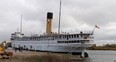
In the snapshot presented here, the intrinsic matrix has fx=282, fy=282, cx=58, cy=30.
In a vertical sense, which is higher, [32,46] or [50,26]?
[50,26]

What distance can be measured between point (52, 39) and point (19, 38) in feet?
107

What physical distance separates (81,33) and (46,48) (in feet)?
72.5

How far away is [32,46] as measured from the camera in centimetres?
11762

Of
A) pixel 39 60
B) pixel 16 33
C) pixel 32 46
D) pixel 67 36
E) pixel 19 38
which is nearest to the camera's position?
pixel 39 60

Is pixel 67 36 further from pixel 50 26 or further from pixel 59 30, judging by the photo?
pixel 50 26

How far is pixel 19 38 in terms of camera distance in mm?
130875

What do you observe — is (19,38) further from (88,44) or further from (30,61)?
(30,61)

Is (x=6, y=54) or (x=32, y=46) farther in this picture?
(x=32, y=46)

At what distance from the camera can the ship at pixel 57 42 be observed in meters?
88.9

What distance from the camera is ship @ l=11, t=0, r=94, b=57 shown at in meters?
88.9

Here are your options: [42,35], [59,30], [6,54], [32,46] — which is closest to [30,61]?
[6,54]

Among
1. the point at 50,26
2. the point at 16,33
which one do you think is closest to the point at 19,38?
the point at 16,33

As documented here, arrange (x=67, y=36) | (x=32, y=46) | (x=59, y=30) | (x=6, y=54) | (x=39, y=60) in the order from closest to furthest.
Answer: (x=39, y=60), (x=6, y=54), (x=67, y=36), (x=59, y=30), (x=32, y=46)

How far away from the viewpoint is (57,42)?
324 ft
